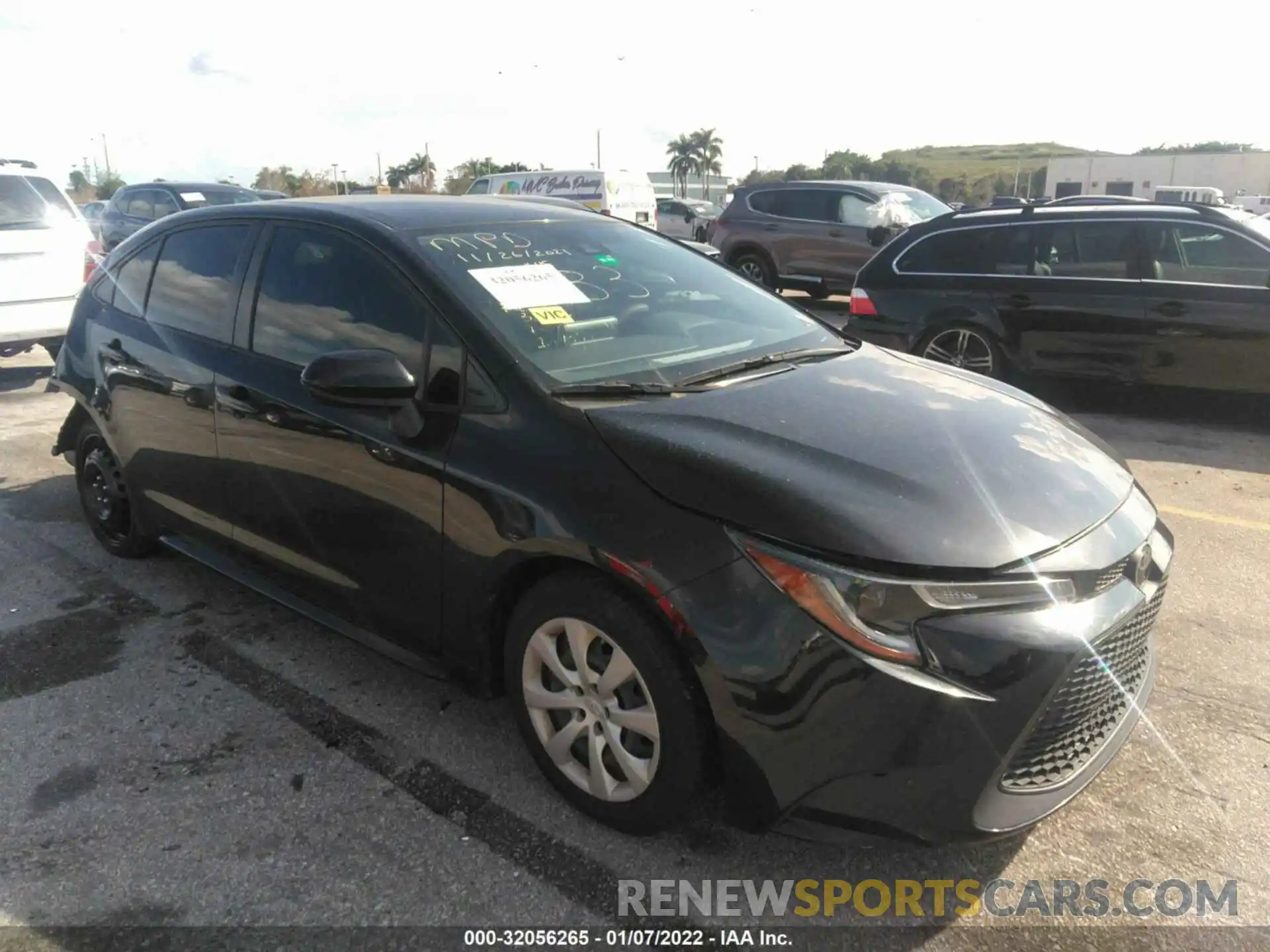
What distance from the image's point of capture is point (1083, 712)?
2273 millimetres

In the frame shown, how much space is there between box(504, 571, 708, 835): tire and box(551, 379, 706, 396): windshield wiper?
52 cm

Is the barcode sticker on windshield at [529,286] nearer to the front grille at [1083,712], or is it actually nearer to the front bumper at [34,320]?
the front grille at [1083,712]

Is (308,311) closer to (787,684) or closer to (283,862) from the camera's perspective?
(283,862)

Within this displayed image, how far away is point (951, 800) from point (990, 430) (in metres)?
1.10

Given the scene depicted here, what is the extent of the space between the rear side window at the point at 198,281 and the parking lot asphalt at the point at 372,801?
120 centimetres

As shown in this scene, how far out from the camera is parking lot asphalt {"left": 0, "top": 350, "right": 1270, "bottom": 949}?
237 cm

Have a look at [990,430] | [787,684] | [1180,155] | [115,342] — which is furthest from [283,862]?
[1180,155]

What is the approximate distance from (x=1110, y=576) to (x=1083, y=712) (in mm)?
336

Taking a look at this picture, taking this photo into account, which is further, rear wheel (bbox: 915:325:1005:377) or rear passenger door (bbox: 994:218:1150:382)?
rear wheel (bbox: 915:325:1005:377)

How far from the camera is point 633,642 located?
7.58 feet

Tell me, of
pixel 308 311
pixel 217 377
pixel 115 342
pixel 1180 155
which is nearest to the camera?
pixel 308 311

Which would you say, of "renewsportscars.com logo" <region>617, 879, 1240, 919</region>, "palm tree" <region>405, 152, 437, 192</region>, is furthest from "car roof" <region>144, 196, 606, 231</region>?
"palm tree" <region>405, 152, 437, 192</region>

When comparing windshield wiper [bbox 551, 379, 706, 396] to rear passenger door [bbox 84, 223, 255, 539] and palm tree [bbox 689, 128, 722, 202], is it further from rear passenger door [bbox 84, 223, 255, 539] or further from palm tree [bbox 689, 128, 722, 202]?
palm tree [bbox 689, 128, 722, 202]

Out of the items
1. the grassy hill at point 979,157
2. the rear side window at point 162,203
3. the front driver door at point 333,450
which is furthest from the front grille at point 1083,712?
the grassy hill at point 979,157
